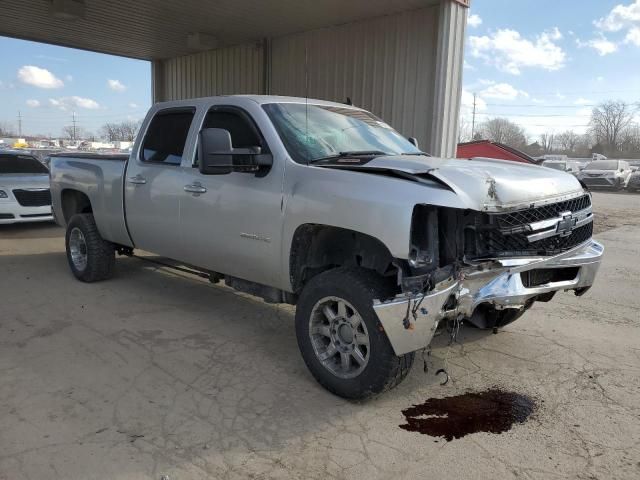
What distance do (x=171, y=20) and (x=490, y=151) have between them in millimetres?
7778

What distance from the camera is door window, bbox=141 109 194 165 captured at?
16.9 ft

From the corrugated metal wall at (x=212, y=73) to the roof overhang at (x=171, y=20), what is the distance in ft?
1.56


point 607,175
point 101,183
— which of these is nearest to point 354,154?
point 101,183

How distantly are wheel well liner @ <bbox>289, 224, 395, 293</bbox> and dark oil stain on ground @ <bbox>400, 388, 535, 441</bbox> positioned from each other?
1.06 meters

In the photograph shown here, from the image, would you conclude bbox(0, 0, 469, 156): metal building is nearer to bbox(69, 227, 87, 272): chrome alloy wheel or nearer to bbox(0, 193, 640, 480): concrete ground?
bbox(69, 227, 87, 272): chrome alloy wheel

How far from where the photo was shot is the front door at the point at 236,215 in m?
4.08

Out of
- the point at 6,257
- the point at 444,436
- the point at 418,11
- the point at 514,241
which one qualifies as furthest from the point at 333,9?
the point at 444,436

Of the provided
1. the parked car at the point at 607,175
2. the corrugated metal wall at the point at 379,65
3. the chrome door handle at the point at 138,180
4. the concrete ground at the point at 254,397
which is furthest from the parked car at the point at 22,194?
the parked car at the point at 607,175

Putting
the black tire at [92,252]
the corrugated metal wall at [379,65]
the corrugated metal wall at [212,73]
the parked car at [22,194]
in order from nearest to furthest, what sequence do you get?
the black tire at [92,252], the corrugated metal wall at [379,65], the parked car at [22,194], the corrugated metal wall at [212,73]

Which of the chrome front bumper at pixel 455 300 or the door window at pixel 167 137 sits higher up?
the door window at pixel 167 137

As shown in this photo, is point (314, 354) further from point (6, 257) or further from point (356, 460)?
point (6, 257)

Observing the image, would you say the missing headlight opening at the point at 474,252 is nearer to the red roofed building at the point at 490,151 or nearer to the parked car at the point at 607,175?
the red roofed building at the point at 490,151

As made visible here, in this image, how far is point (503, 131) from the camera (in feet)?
285

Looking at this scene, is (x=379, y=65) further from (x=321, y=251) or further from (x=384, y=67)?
(x=321, y=251)
